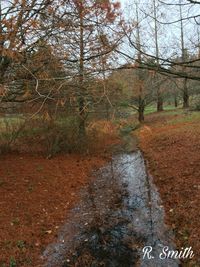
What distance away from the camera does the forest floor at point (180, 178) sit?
6602 millimetres

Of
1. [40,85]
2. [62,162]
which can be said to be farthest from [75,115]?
[40,85]

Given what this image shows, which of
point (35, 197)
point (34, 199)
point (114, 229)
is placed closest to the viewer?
point (114, 229)

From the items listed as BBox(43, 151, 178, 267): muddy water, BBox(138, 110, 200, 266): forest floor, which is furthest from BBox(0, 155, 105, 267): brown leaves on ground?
BBox(138, 110, 200, 266): forest floor

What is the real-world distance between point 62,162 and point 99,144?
513 cm

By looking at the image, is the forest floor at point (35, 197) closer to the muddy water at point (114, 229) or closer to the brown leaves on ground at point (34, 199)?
the brown leaves on ground at point (34, 199)

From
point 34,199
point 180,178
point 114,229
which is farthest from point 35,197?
point 180,178

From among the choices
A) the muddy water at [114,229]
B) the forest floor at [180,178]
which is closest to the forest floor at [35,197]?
the muddy water at [114,229]

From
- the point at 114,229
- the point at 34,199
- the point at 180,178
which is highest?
the point at 180,178

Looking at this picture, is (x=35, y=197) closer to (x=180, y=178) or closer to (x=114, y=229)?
(x=114, y=229)

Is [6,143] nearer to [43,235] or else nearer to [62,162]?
[62,162]

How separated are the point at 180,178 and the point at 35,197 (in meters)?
4.31

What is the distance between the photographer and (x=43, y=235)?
7102 mm

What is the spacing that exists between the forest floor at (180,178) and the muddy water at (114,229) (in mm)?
270

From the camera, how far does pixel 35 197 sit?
360 inches
